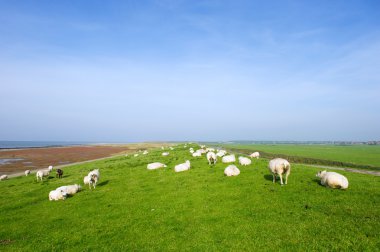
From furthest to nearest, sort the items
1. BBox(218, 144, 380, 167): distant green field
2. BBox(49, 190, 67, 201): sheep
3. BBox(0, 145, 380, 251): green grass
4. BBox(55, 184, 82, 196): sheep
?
BBox(218, 144, 380, 167): distant green field, BBox(55, 184, 82, 196): sheep, BBox(49, 190, 67, 201): sheep, BBox(0, 145, 380, 251): green grass

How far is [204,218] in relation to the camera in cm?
1259

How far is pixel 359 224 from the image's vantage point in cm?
1034

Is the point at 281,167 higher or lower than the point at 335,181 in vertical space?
higher

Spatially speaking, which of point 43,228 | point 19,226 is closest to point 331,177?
point 43,228

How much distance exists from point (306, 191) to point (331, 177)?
7.52 feet

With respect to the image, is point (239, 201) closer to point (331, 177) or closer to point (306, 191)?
point (306, 191)

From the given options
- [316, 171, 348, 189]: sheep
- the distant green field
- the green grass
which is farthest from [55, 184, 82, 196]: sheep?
the distant green field

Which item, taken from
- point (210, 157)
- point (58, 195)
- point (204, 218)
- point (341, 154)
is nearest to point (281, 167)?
point (204, 218)

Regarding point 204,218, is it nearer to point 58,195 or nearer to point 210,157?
point 58,195

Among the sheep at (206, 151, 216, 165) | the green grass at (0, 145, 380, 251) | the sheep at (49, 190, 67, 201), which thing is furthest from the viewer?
the sheep at (206, 151, 216, 165)

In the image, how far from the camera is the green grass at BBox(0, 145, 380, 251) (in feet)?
32.0

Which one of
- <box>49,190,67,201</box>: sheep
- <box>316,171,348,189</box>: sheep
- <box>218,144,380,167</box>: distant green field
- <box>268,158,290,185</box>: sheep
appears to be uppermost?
<box>268,158,290,185</box>: sheep

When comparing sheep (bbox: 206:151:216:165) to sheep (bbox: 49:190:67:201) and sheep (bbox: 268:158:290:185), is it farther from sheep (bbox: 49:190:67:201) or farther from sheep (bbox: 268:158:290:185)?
sheep (bbox: 49:190:67:201)

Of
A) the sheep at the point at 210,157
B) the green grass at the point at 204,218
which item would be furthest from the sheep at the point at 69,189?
the sheep at the point at 210,157
